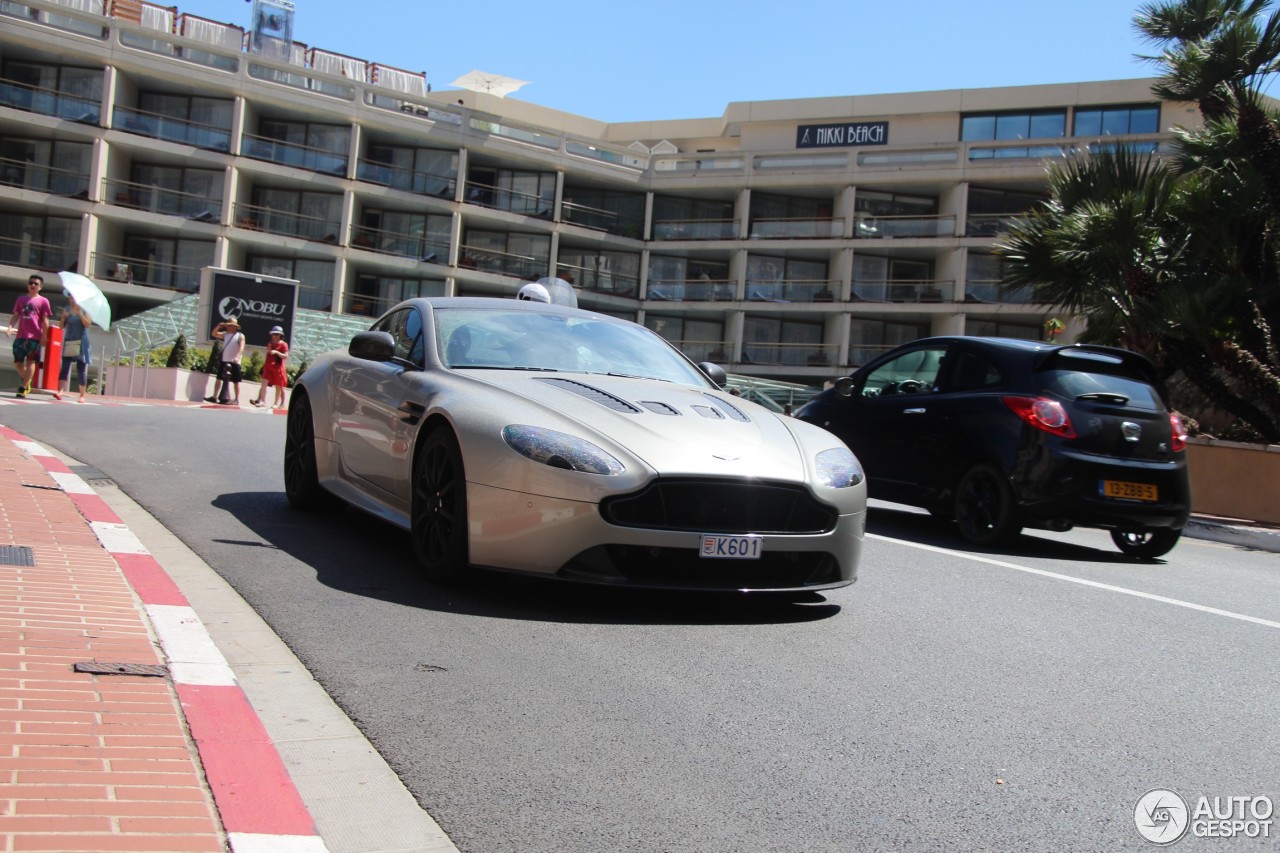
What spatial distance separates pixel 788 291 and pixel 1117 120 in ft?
53.2

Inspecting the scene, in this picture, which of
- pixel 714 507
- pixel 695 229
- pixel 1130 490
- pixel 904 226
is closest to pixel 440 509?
pixel 714 507

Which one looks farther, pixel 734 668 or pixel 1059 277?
pixel 1059 277

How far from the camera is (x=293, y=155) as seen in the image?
164ft

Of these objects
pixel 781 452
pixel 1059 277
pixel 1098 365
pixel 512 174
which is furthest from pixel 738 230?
pixel 781 452

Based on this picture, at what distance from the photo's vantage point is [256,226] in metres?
49.4

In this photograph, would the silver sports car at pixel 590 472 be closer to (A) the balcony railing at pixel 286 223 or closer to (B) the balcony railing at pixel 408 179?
(A) the balcony railing at pixel 286 223

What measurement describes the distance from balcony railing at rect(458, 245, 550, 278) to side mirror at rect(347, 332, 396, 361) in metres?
47.4

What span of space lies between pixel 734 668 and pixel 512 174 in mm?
52654

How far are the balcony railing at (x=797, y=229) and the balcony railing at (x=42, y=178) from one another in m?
27.8

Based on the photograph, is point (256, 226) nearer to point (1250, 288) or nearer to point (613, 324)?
point (1250, 288)

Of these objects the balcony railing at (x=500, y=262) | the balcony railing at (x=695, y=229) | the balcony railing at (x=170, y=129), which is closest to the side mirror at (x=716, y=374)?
the balcony railing at (x=170, y=129)

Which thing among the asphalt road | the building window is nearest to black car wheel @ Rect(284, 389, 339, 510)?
the asphalt road

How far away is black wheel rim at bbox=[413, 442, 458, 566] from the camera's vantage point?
5.57 meters

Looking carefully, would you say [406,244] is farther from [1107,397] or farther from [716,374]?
[716,374]
